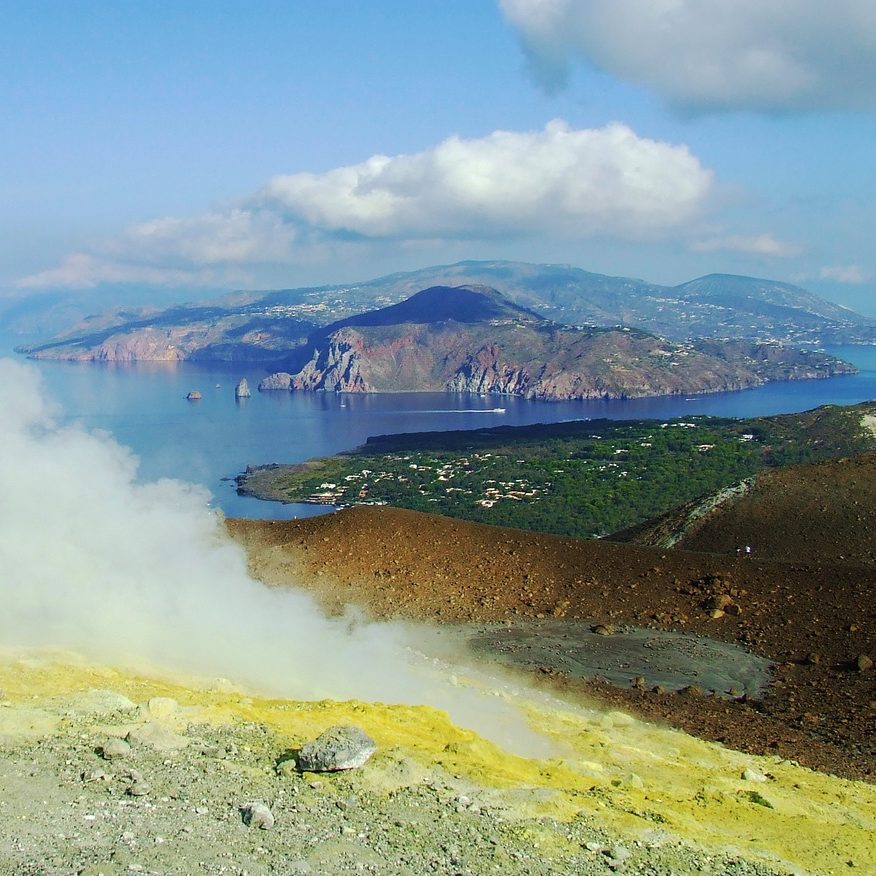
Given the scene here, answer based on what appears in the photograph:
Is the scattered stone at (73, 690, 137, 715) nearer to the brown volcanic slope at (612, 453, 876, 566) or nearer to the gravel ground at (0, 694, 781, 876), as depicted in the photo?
the gravel ground at (0, 694, 781, 876)

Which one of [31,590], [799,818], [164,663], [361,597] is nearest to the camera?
[799,818]

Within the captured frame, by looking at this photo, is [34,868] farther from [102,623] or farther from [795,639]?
[795,639]

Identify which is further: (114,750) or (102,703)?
(102,703)

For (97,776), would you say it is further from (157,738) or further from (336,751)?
(336,751)

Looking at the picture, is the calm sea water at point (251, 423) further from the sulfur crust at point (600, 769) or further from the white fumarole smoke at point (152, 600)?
the sulfur crust at point (600, 769)

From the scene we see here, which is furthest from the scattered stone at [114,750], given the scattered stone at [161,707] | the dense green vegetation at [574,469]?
the dense green vegetation at [574,469]

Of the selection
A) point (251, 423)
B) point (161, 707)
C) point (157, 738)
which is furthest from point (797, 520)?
point (251, 423)

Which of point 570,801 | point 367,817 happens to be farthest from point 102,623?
point 570,801
